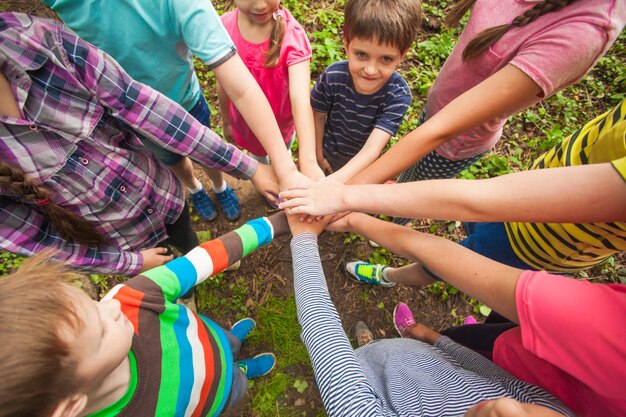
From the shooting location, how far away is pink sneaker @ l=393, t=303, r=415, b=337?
2381mm

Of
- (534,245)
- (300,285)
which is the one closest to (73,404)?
(300,285)

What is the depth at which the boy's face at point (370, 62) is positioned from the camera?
158 cm

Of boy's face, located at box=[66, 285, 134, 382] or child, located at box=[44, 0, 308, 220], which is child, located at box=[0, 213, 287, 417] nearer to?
boy's face, located at box=[66, 285, 134, 382]

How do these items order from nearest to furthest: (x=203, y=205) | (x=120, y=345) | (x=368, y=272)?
(x=120, y=345) → (x=368, y=272) → (x=203, y=205)

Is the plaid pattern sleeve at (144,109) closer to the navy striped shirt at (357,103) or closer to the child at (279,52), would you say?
the child at (279,52)

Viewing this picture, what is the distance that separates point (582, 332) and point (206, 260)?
4.17 feet

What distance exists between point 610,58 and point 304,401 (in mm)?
4842

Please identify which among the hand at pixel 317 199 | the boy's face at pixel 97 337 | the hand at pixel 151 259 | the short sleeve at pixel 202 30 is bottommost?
the hand at pixel 151 259

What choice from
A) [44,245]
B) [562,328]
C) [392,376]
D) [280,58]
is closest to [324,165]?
[280,58]

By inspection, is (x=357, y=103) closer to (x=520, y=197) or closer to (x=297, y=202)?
(x=297, y=202)

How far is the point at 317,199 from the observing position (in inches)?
57.6

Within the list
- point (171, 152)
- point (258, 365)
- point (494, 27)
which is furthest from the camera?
point (258, 365)

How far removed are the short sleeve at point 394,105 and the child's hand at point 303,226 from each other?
0.66 meters

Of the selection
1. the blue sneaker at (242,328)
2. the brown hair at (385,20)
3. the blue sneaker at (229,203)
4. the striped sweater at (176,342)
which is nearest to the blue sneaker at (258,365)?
the blue sneaker at (242,328)
